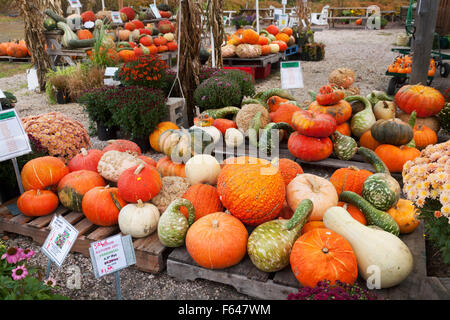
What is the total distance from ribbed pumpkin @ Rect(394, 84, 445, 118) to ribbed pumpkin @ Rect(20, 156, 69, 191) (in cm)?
370

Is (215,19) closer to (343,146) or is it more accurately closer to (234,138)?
(234,138)

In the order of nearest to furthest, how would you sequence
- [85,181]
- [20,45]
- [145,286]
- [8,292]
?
1. [8,292]
2. [145,286]
3. [85,181]
4. [20,45]

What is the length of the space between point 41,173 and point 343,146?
2.90 metres

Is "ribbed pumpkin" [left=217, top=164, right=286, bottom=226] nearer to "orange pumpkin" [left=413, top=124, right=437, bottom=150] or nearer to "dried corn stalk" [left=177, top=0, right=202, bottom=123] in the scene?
"orange pumpkin" [left=413, top=124, right=437, bottom=150]

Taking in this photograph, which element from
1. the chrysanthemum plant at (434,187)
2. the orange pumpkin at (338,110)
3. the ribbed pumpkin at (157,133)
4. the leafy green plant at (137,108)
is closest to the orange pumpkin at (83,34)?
the leafy green plant at (137,108)

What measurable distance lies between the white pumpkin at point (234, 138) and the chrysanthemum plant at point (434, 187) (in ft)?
6.76

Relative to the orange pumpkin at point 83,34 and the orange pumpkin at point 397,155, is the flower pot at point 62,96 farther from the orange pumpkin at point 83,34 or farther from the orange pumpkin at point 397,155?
the orange pumpkin at point 397,155

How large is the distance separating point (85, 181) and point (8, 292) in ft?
4.12

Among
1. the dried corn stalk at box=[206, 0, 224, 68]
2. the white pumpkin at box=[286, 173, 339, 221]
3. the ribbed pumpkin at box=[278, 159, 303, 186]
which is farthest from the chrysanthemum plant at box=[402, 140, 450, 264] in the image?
the dried corn stalk at box=[206, 0, 224, 68]

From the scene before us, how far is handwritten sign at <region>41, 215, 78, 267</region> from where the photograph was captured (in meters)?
2.03

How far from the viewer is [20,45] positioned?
11.5m

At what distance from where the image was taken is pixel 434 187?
1.76 meters
